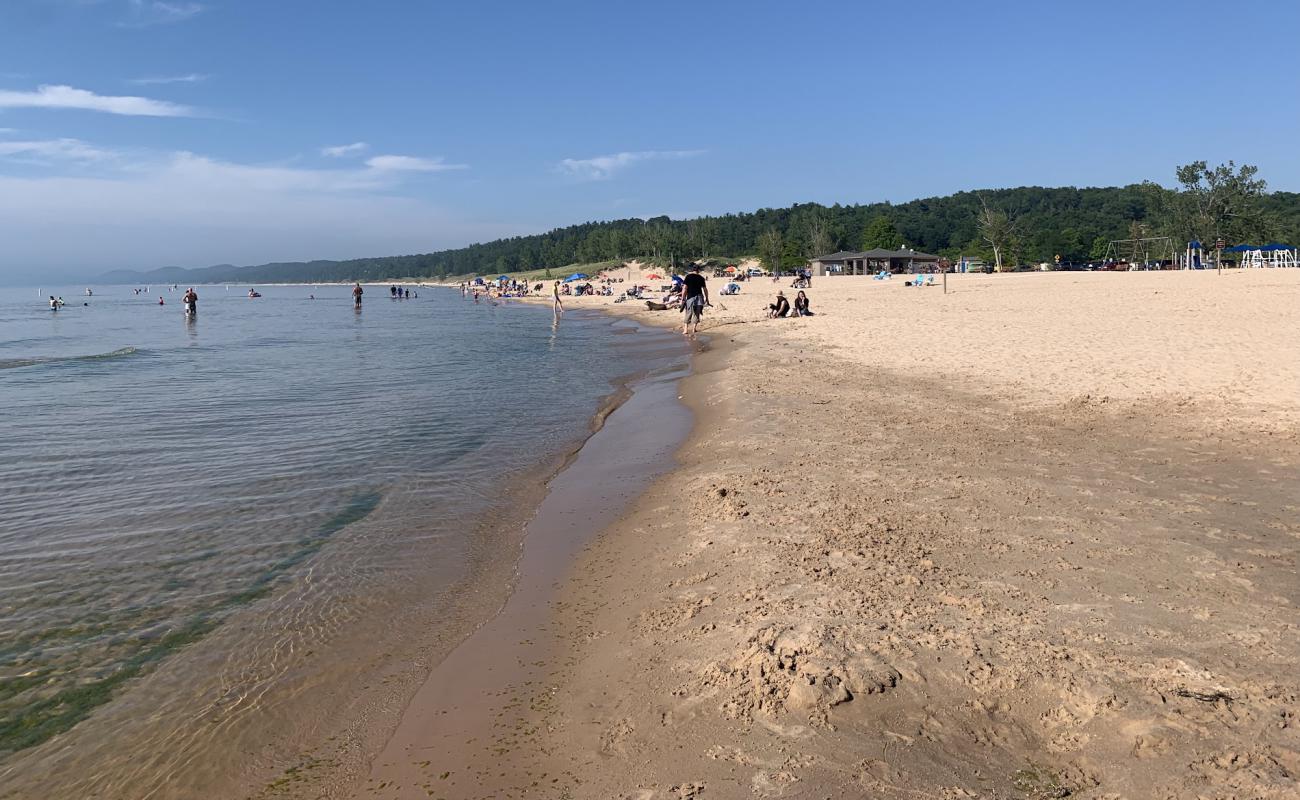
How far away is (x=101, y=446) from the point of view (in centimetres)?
1098

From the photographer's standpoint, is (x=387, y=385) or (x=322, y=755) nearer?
(x=322, y=755)

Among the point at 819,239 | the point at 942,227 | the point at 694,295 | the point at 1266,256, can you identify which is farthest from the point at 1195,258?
the point at 942,227

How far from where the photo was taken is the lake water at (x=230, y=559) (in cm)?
402

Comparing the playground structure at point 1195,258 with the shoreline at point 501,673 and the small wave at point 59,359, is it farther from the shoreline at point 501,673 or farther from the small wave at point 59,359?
the small wave at point 59,359

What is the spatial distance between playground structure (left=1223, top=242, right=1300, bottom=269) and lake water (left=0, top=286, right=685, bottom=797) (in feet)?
212

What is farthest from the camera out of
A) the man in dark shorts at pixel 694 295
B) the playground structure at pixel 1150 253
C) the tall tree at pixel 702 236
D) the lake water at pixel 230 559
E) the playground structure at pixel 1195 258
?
the tall tree at pixel 702 236

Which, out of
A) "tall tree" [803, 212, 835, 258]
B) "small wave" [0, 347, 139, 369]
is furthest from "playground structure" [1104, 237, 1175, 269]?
"small wave" [0, 347, 139, 369]

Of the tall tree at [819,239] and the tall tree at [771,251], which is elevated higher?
the tall tree at [819,239]

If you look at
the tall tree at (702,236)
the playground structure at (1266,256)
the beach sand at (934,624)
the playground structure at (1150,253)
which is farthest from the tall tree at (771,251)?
the beach sand at (934,624)

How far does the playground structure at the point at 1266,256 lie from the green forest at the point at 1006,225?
106cm

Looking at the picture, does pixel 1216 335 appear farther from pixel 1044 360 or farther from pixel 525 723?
pixel 525 723

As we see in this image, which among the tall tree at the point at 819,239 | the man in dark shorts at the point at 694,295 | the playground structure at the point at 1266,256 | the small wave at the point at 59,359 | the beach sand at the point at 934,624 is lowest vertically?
the beach sand at the point at 934,624

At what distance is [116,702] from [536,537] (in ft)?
10.7

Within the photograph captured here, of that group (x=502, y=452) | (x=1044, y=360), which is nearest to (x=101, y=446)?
(x=502, y=452)
